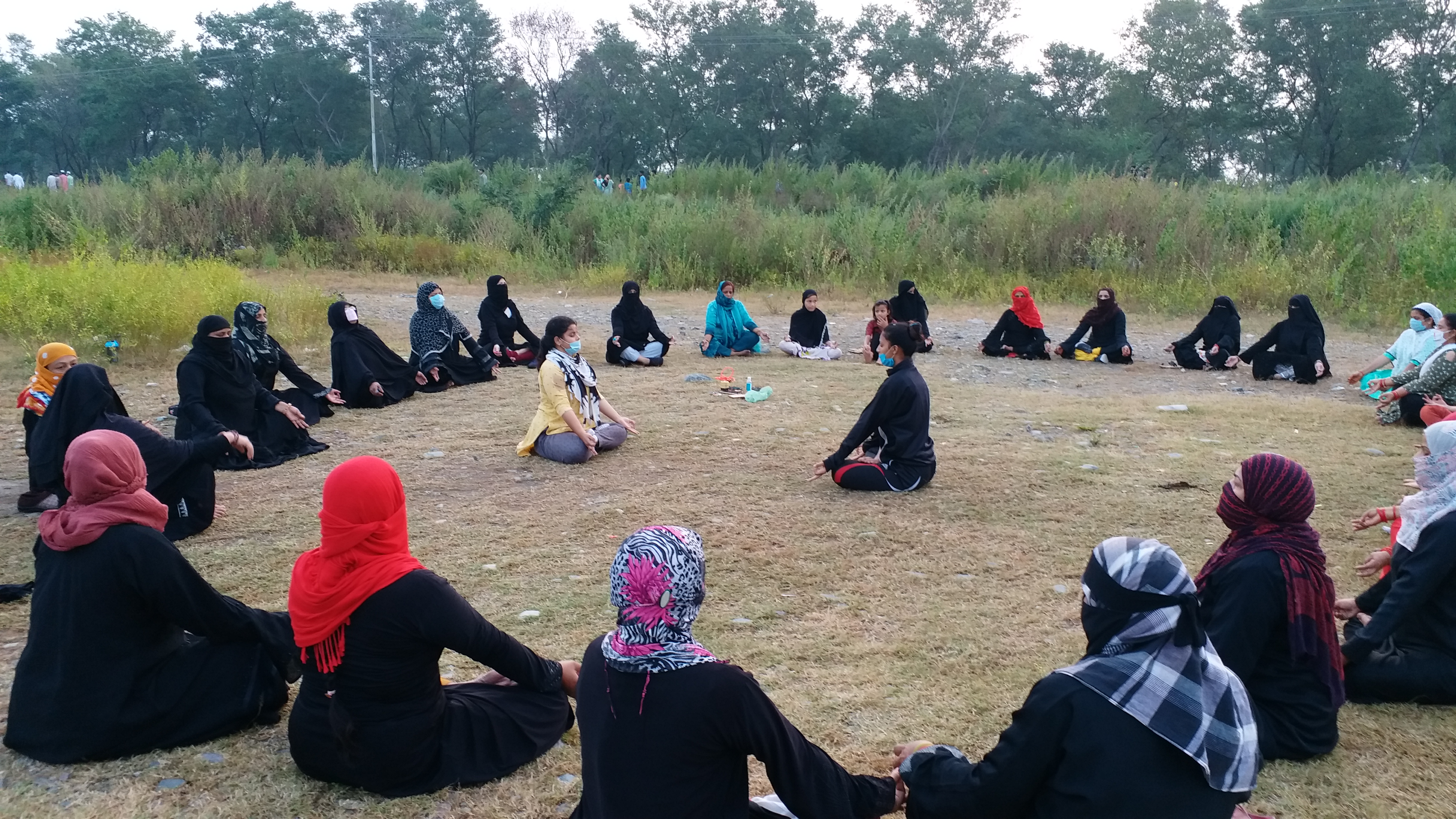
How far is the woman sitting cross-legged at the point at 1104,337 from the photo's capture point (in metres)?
11.0

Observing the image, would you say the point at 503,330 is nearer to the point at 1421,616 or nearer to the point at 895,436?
the point at 895,436

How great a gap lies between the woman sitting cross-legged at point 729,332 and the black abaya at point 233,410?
4.93 metres

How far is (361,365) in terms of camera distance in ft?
27.7

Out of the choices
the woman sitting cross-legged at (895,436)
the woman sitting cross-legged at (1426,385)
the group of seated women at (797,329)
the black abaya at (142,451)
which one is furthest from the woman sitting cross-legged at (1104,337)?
the black abaya at (142,451)

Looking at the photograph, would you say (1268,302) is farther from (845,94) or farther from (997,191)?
Result: (845,94)

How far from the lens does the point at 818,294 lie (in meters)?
16.0

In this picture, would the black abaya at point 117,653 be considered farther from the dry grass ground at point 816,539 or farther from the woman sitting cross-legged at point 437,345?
the woman sitting cross-legged at point 437,345

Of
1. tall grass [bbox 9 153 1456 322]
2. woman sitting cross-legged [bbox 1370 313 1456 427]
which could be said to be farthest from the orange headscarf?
tall grass [bbox 9 153 1456 322]

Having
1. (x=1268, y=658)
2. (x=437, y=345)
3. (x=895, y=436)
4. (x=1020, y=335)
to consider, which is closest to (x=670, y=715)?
(x=1268, y=658)

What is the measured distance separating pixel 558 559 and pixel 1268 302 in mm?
12617

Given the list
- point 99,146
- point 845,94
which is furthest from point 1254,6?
point 99,146

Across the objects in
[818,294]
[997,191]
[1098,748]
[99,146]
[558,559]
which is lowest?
[558,559]

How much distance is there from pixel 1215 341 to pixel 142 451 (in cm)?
1003

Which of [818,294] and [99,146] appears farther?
[99,146]
